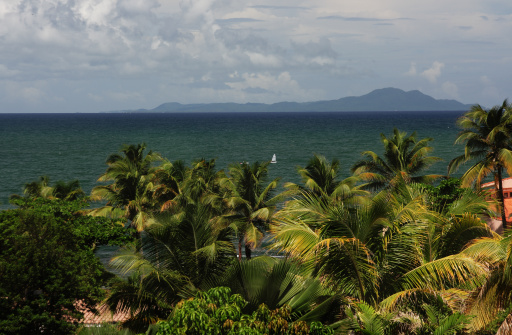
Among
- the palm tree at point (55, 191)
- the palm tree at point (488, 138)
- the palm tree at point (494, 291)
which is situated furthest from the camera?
the palm tree at point (55, 191)

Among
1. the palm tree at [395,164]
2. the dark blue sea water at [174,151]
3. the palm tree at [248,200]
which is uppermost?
the palm tree at [395,164]

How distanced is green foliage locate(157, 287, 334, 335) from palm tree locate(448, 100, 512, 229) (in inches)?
924

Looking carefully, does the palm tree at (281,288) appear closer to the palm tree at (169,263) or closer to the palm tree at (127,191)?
the palm tree at (169,263)

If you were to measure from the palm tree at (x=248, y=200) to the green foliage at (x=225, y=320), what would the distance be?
2399cm

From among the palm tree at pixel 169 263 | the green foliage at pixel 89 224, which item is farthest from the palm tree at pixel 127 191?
the palm tree at pixel 169 263

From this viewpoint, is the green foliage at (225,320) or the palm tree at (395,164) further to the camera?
the palm tree at (395,164)

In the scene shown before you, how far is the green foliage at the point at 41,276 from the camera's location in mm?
17219

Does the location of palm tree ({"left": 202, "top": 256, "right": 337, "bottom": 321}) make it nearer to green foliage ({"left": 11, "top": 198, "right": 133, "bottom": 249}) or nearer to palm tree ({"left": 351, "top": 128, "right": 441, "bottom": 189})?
green foliage ({"left": 11, "top": 198, "right": 133, "bottom": 249})

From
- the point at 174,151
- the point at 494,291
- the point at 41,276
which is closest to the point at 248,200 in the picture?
the point at 41,276

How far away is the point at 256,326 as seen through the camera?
28.9 ft

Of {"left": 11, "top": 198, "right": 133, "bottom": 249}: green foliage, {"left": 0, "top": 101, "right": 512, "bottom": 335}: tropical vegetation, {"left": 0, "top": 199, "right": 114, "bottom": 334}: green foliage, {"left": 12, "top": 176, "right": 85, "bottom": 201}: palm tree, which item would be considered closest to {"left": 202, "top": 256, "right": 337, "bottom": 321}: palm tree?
{"left": 0, "top": 101, "right": 512, "bottom": 335}: tropical vegetation

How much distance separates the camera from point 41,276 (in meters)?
18.1

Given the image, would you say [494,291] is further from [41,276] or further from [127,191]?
[127,191]

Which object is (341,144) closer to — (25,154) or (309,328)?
(25,154)
